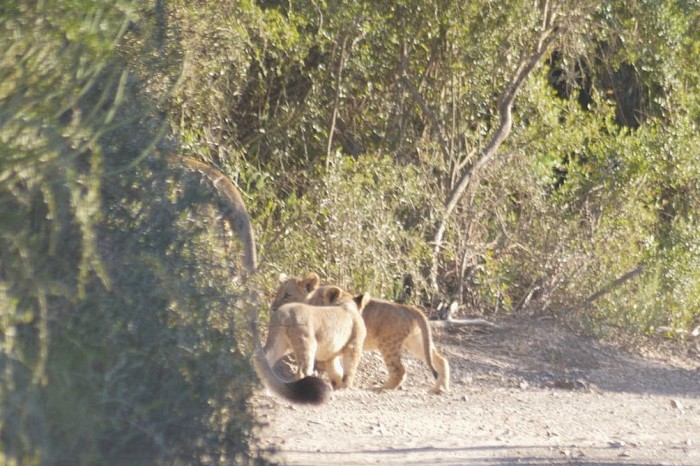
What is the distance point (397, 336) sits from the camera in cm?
976

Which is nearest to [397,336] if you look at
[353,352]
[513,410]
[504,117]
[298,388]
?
[353,352]

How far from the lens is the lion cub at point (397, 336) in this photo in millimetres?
9750

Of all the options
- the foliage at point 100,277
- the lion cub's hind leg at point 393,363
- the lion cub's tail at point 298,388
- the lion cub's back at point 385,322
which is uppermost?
the foliage at point 100,277

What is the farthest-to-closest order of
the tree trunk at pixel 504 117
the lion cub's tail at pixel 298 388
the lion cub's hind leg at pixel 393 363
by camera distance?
the tree trunk at pixel 504 117 < the lion cub's hind leg at pixel 393 363 < the lion cub's tail at pixel 298 388

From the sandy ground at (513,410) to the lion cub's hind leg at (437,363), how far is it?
14 centimetres

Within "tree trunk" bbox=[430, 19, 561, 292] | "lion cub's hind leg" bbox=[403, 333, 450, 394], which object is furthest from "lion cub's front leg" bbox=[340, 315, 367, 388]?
"tree trunk" bbox=[430, 19, 561, 292]

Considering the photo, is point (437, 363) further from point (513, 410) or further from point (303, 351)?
point (303, 351)

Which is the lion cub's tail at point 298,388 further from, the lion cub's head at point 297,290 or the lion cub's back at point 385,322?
the lion cub's back at point 385,322

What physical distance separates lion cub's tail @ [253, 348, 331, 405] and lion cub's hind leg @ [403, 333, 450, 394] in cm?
306

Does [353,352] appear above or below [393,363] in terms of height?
above

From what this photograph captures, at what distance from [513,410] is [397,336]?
1.28 metres

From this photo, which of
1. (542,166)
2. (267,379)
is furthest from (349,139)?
(267,379)

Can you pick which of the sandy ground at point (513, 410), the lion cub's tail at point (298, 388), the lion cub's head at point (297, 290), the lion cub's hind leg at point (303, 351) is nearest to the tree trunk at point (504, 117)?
the sandy ground at point (513, 410)

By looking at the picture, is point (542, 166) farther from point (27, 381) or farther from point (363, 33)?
point (27, 381)
